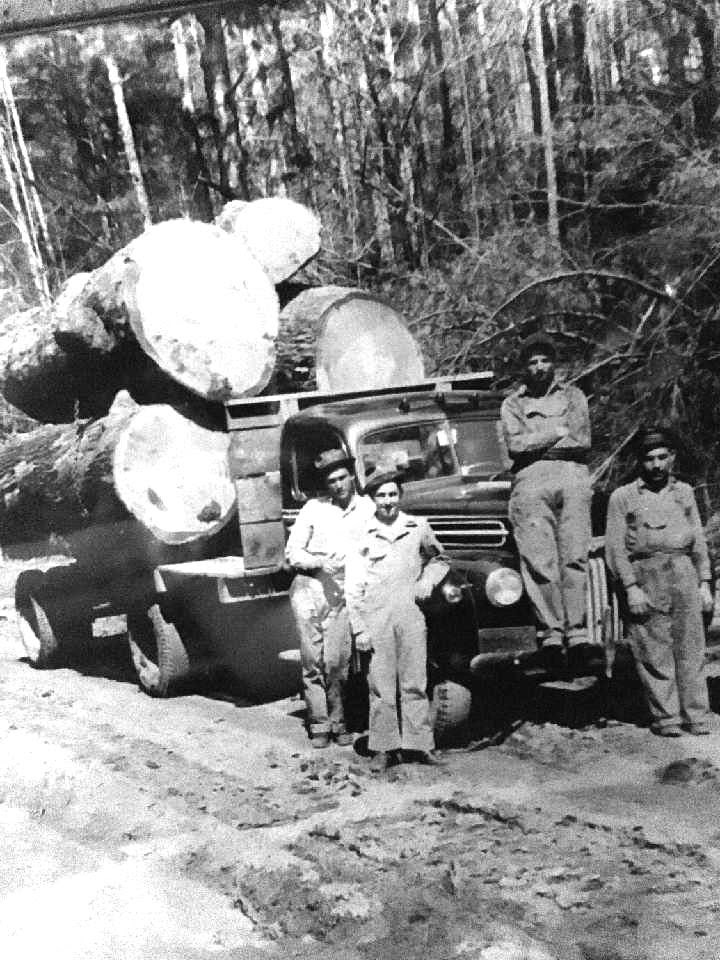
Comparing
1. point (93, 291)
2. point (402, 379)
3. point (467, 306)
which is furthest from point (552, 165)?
point (93, 291)

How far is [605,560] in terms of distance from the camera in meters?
6.00

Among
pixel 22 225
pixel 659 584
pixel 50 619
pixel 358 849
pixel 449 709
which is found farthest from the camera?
pixel 50 619

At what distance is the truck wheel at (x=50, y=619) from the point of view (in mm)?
9141

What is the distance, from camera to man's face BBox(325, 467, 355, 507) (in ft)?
20.8

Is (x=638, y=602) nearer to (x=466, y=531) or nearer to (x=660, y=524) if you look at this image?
(x=660, y=524)

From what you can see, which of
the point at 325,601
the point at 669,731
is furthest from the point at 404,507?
the point at 669,731

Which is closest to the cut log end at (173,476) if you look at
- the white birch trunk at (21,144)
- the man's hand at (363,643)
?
the white birch trunk at (21,144)

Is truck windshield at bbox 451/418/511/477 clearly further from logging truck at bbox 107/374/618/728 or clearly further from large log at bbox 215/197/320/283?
large log at bbox 215/197/320/283

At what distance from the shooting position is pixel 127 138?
660 cm

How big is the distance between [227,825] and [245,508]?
2630 millimetres

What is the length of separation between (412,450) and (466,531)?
0.97 metres

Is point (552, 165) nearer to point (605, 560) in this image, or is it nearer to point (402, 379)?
point (402, 379)

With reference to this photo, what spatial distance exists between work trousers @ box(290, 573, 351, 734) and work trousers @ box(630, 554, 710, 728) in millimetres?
1684

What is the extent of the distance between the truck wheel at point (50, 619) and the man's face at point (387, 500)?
4.06 metres
